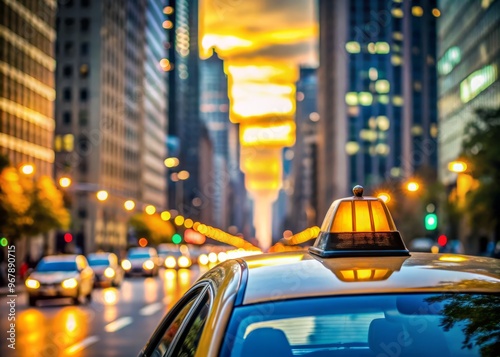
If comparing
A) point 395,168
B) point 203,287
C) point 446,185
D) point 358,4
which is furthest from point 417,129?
point 203,287

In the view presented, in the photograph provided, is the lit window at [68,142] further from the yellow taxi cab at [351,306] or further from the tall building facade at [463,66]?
the yellow taxi cab at [351,306]

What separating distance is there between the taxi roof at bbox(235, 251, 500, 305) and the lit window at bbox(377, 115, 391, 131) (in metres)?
168

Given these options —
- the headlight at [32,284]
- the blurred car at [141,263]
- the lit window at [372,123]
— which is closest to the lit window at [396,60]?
the lit window at [372,123]

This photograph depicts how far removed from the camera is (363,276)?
4.00m

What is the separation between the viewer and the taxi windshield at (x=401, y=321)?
3.73 meters

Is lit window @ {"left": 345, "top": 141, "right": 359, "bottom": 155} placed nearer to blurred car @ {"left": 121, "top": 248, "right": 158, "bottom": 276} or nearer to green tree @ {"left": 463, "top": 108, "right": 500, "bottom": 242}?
blurred car @ {"left": 121, "top": 248, "right": 158, "bottom": 276}

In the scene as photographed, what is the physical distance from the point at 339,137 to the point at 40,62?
89.4 meters

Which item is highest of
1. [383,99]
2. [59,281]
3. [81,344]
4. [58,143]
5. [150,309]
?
[383,99]

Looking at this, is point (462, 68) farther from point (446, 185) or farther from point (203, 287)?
point (203, 287)

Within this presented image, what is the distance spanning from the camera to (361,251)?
4582 millimetres

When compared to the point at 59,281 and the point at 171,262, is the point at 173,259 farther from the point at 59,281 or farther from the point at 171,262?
the point at 59,281

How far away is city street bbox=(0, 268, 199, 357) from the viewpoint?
1780 centimetres

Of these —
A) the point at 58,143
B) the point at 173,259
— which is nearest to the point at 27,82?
the point at 173,259

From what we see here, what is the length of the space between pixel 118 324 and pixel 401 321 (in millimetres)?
20263
